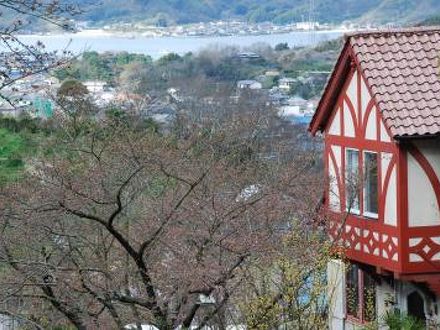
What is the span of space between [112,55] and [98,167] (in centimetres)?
6633

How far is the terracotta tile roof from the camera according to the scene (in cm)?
2008

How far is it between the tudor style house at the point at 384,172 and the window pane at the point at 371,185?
2 cm

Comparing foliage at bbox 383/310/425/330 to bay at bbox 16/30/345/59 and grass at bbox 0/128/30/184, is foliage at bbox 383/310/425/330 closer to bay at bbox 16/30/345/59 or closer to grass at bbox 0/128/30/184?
grass at bbox 0/128/30/184

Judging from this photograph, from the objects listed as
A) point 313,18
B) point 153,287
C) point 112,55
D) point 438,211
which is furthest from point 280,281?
point 313,18

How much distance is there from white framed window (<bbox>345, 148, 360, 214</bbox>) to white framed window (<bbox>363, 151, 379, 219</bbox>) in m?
0.18

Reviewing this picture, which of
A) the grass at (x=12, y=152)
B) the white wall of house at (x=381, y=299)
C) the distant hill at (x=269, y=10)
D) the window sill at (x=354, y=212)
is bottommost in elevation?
the distant hill at (x=269, y=10)

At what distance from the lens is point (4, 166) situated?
38.4 m

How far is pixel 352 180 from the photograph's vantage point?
21.7 meters

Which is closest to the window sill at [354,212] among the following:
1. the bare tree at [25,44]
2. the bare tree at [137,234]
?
the bare tree at [137,234]

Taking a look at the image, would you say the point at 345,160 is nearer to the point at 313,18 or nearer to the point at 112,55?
the point at 112,55

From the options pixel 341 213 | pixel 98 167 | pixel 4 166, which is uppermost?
pixel 98 167

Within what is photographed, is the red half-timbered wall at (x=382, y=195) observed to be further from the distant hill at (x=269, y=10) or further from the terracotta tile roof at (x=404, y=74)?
the distant hill at (x=269, y=10)

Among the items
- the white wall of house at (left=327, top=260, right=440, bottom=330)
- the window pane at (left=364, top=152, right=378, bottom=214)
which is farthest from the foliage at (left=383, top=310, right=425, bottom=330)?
Answer: the window pane at (left=364, top=152, right=378, bottom=214)

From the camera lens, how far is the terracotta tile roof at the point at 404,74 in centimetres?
2008
